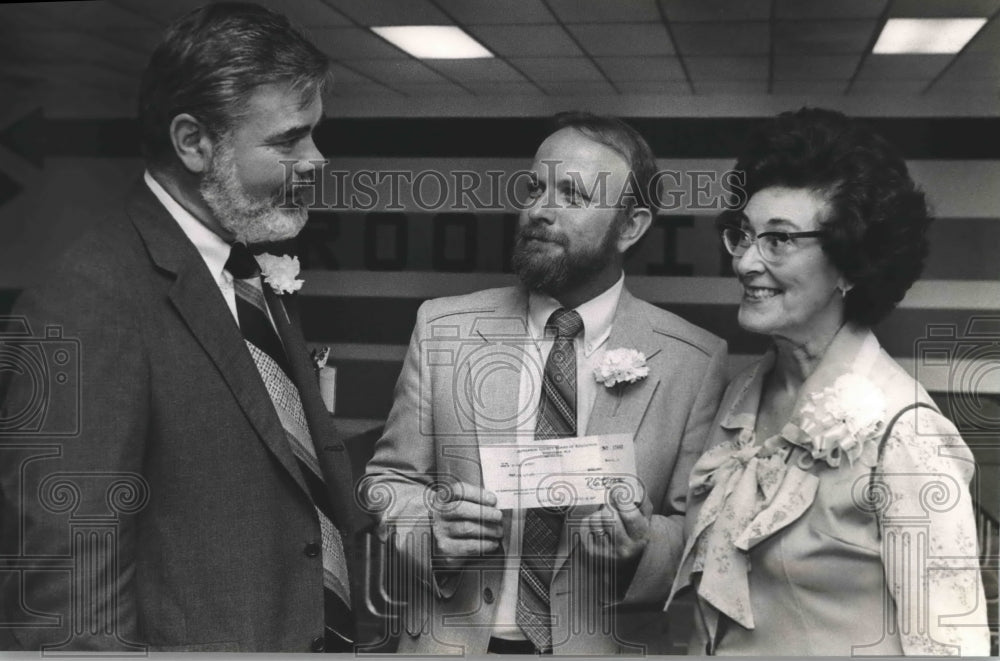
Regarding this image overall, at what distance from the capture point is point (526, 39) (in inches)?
184

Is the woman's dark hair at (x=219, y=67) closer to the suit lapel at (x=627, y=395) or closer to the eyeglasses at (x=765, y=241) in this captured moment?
the suit lapel at (x=627, y=395)

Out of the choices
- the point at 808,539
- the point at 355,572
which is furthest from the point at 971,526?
the point at 355,572

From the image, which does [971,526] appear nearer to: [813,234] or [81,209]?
[813,234]

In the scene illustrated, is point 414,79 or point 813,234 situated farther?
point 414,79

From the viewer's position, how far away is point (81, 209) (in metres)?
4.75

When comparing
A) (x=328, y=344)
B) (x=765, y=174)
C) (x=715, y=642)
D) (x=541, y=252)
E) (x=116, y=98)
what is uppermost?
(x=116, y=98)

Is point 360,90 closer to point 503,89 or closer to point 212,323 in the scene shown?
point 503,89

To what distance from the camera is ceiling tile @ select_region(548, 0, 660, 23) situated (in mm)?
4625

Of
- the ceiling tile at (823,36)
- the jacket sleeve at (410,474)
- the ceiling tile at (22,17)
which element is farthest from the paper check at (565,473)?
the ceiling tile at (22,17)

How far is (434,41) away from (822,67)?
1.58 m

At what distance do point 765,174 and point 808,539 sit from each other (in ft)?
4.63

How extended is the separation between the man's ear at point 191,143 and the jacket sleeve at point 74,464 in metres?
0.56

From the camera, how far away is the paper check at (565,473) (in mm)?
4504

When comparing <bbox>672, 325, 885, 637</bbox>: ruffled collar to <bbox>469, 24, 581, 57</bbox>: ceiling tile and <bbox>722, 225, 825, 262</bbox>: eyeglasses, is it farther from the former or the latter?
<bbox>469, 24, 581, 57</bbox>: ceiling tile
